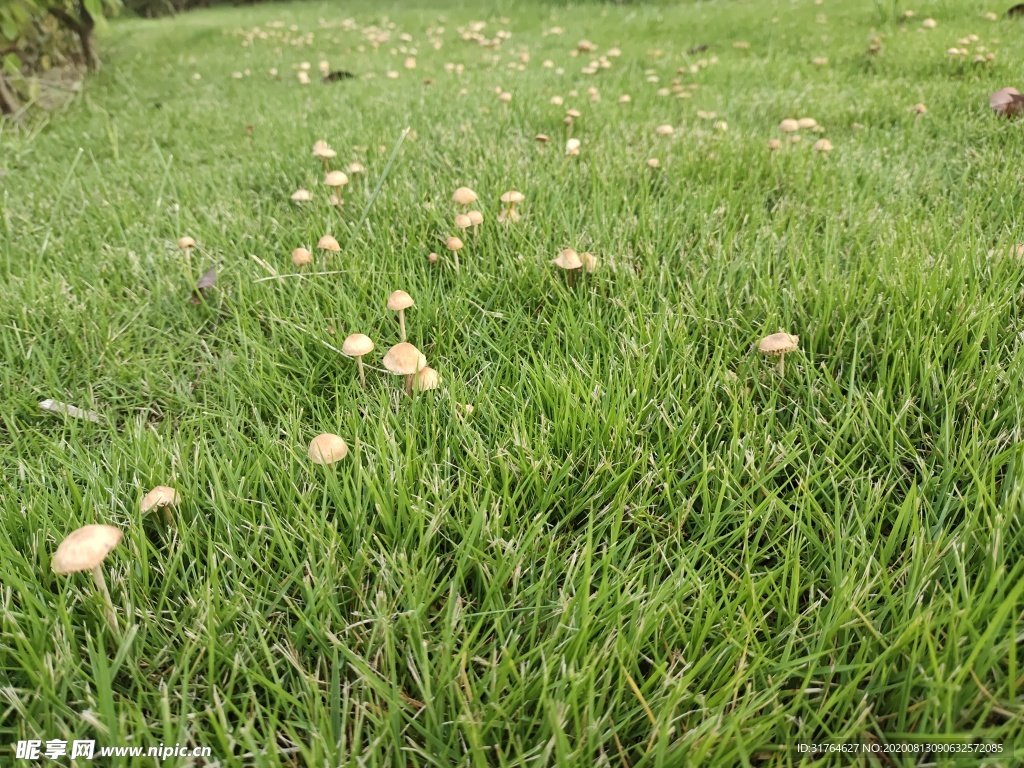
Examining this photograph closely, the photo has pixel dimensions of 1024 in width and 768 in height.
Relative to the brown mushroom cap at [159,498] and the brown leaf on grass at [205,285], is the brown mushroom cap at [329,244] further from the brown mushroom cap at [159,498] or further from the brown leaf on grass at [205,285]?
the brown mushroom cap at [159,498]

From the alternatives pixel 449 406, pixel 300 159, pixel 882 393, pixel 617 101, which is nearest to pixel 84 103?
pixel 300 159

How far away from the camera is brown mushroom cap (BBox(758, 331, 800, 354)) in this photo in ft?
5.31

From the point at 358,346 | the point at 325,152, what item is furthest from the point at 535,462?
the point at 325,152

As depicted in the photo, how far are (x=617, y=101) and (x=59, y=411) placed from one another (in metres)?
4.08

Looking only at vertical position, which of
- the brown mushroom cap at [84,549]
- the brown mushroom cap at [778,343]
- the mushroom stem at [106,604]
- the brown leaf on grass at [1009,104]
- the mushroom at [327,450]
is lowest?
the mushroom stem at [106,604]

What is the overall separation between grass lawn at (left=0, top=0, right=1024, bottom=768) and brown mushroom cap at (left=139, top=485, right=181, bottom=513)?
42 millimetres

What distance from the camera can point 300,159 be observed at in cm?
338

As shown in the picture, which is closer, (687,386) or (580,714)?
(580,714)

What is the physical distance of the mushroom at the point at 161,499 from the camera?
4.23 feet

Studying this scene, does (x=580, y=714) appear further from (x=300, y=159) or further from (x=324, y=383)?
(x=300, y=159)

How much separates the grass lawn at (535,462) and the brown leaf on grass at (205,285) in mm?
46

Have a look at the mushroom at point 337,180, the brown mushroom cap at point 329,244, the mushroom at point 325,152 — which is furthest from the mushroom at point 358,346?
the mushroom at point 325,152

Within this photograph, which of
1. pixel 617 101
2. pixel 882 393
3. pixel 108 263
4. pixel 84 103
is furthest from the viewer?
pixel 84 103

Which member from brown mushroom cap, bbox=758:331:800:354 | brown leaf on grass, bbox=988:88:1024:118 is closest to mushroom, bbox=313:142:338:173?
brown mushroom cap, bbox=758:331:800:354
